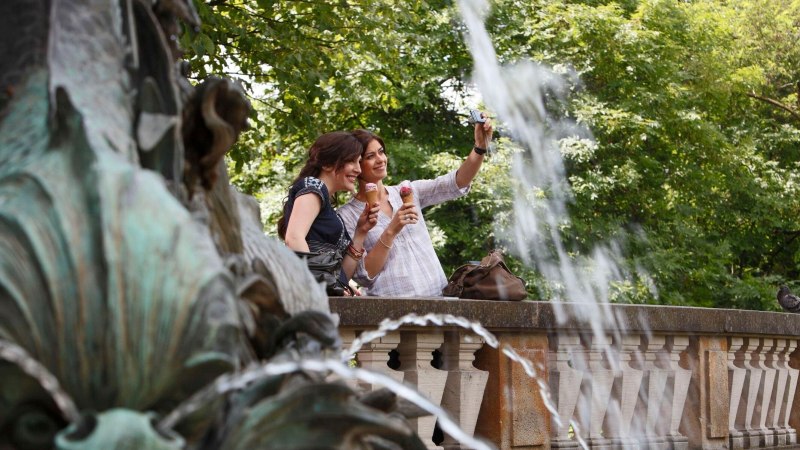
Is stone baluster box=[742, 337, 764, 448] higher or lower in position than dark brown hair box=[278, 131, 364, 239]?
lower

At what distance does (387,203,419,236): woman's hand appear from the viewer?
5.91 m

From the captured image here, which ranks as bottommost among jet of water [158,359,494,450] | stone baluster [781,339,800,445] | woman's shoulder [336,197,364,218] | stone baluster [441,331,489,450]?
stone baluster [781,339,800,445]

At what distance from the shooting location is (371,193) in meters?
6.02

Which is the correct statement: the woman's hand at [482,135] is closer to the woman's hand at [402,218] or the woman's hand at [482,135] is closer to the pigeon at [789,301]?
the woman's hand at [402,218]

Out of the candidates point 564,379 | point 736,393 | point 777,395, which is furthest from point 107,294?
point 777,395

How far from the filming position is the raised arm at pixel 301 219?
557 centimetres

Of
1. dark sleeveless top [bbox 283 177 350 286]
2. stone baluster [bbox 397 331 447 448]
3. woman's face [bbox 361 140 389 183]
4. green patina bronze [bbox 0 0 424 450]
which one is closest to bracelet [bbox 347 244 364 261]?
dark sleeveless top [bbox 283 177 350 286]

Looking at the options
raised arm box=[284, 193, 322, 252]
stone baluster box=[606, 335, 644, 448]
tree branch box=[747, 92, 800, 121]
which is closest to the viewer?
raised arm box=[284, 193, 322, 252]

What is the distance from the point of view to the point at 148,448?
71.2 inches

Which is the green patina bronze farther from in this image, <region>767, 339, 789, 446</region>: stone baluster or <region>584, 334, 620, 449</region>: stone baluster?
<region>767, 339, 789, 446</region>: stone baluster

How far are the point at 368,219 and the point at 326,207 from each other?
254mm

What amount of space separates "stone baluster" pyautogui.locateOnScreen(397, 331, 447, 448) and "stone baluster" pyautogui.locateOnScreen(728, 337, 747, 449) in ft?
8.63

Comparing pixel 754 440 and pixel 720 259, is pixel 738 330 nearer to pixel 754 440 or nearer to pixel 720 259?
pixel 754 440

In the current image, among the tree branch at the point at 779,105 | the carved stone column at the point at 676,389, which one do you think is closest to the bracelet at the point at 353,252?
the carved stone column at the point at 676,389
